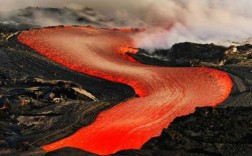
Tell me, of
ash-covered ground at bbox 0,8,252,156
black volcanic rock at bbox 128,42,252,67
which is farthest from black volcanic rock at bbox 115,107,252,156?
black volcanic rock at bbox 128,42,252,67

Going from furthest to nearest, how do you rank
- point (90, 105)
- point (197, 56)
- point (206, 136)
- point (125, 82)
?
point (197, 56)
point (125, 82)
point (90, 105)
point (206, 136)

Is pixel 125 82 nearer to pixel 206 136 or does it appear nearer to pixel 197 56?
pixel 197 56

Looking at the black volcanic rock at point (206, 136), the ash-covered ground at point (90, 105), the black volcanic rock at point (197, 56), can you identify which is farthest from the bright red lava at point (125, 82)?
the black volcanic rock at point (197, 56)

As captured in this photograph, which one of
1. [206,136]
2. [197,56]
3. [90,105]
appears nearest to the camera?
[206,136]

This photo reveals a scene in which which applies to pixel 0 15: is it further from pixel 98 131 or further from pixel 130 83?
pixel 98 131

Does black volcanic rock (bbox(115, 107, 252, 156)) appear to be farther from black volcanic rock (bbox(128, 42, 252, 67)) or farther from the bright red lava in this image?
black volcanic rock (bbox(128, 42, 252, 67))

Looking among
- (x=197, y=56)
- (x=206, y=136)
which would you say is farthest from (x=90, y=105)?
(x=197, y=56)

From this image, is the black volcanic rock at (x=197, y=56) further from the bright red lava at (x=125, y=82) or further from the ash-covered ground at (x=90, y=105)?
the bright red lava at (x=125, y=82)
